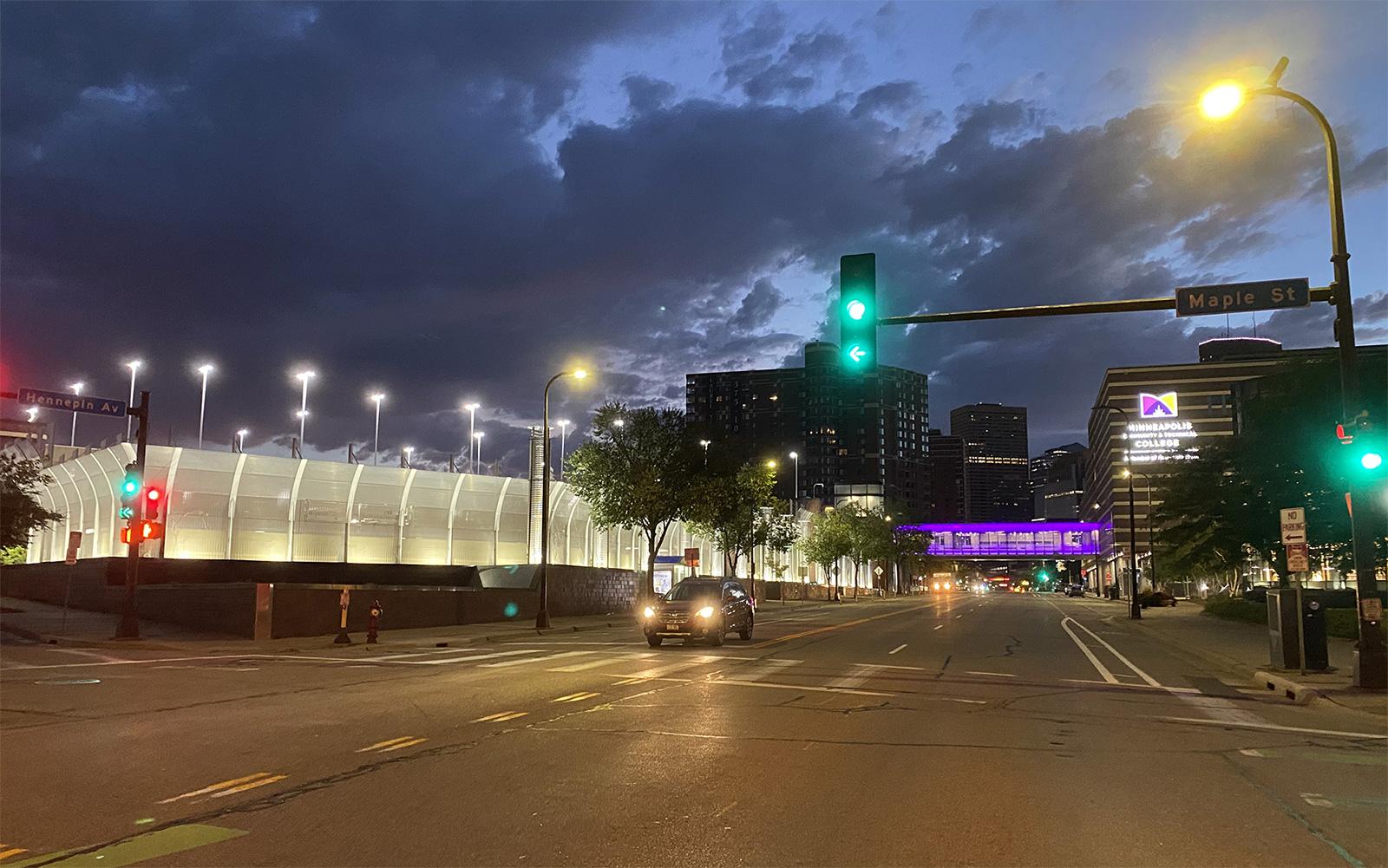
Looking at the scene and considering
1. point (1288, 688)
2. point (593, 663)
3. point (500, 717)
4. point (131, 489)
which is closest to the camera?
point (500, 717)

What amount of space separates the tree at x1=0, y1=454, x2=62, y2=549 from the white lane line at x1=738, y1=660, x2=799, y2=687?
25323 millimetres

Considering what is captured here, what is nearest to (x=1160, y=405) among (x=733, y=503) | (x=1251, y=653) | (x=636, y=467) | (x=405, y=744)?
(x=733, y=503)

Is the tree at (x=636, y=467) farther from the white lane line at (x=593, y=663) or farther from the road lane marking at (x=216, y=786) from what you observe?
the road lane marking at (x=216, y=786)

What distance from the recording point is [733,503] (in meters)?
48.7

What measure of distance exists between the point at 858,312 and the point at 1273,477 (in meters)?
33.9

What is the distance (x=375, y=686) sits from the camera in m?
15.6

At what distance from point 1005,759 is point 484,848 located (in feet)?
18.2

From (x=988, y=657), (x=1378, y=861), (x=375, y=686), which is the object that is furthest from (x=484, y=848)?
(x=988, y=657)

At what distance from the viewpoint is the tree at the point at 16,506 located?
3088cm

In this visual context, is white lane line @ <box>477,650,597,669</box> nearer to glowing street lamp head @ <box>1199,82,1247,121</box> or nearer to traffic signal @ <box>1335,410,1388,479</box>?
traffic signal @ <box>1335,410,1388,479</box>

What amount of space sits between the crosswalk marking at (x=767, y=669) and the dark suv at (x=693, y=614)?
467 centimetres

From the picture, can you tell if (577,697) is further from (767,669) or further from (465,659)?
(465,659)

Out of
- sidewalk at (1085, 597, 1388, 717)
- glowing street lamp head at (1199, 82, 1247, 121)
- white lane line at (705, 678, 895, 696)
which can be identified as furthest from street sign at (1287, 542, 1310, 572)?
white lane line at (705, 678, 895, 696)

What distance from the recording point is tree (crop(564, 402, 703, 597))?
148ft
